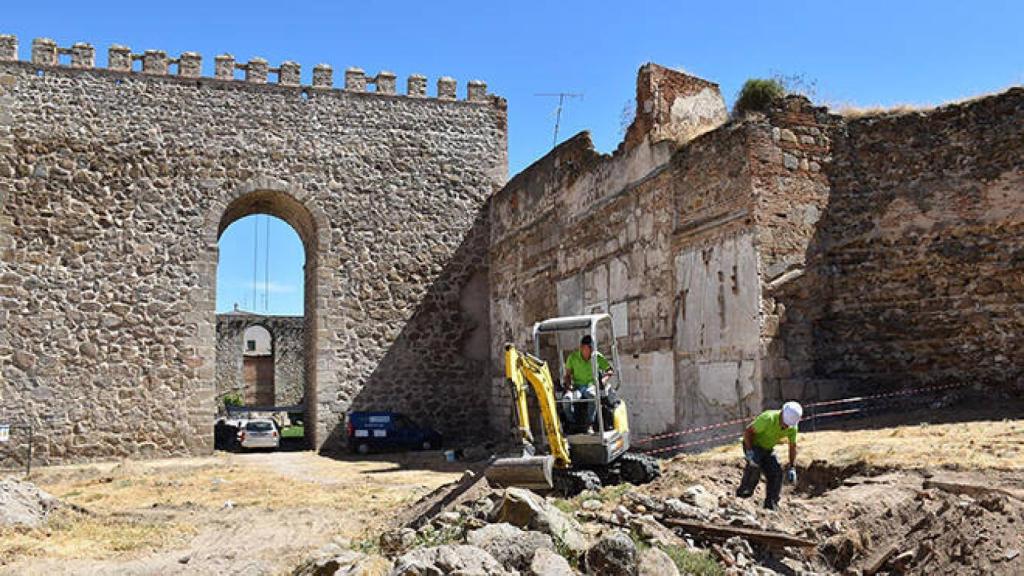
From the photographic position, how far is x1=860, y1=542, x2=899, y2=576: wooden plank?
5887 millimetres

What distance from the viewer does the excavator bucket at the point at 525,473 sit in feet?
25.5

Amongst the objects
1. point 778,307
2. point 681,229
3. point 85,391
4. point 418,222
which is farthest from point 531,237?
point 85,391

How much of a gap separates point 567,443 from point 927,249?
16.1 ft

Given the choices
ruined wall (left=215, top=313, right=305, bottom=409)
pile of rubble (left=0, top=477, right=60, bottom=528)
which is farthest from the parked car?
ruined wall (left=215, top=313, right=305, bottom=409)

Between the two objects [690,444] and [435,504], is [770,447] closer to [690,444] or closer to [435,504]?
[435,504]

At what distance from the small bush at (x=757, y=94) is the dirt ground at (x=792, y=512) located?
403 cm

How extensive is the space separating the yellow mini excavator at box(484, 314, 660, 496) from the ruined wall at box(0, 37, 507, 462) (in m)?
10.7

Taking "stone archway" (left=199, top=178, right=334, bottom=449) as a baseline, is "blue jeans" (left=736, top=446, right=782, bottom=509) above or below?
below

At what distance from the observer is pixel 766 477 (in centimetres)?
723

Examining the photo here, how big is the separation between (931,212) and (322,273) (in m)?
12.0

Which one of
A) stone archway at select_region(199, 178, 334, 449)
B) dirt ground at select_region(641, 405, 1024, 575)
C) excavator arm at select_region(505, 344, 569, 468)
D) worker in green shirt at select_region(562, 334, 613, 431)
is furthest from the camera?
stone archway at select_region(199, 178, 334, 449)

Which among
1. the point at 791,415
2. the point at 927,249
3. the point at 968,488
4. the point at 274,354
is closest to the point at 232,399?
the point at 274,354

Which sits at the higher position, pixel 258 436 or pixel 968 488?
pixel 968 488

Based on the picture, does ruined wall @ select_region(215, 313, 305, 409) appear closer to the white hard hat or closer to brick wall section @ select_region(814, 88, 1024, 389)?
brick wall section @ select_region(814, 88, 1024, 389)
